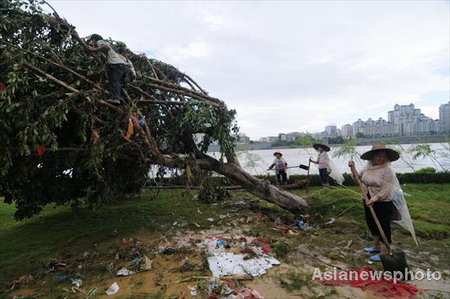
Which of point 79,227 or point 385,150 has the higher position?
point 385,150

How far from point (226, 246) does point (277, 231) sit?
4.53 ft

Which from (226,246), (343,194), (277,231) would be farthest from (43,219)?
(343,194)

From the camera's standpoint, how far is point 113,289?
3684mm

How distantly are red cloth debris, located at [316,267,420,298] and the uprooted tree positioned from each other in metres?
2.89

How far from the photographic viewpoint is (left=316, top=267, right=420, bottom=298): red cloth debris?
3.26 meters

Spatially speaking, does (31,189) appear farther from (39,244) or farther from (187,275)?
(187,275)

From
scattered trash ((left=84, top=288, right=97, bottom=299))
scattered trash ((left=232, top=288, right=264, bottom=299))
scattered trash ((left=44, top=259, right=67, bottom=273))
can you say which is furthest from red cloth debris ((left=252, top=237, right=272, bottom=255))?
scattered trash ((left=44, top=259, right=67, bottom=273))

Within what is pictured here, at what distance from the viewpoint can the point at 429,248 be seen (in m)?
4.61

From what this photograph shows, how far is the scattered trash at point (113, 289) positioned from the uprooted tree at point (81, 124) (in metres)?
1.71

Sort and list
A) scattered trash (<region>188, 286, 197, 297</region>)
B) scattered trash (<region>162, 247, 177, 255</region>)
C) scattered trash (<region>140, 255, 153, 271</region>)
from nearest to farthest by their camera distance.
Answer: scattered trash (<region>188, 286, 197, 297</region>) → scattered trash (<region>140, 255, 153, 271</region>) → scattered trash (<region>162, 247, 177, 255</region>)

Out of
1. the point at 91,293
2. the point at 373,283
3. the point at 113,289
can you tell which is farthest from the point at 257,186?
the point at 91,293

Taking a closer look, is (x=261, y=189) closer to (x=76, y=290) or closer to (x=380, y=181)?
(x=380, y=181)

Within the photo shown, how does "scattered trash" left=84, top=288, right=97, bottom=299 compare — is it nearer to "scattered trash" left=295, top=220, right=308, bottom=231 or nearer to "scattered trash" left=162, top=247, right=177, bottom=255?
"scattered trash" left=162, top=247, right=177, bottom=255

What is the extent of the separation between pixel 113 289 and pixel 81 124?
2603mm
